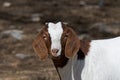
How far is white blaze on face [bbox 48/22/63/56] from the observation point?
5164mm

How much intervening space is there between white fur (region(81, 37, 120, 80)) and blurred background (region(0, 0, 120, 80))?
2.30 metres

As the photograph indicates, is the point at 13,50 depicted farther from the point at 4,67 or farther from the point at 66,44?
the point at 66,44

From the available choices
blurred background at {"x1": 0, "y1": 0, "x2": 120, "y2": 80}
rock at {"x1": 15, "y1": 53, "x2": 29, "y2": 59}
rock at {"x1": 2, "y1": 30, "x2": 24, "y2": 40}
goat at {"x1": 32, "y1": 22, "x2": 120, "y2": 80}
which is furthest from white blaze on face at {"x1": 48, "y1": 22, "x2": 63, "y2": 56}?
rock at {"x1": 2, "y1": 30, "x2": 24, "y2": 40}

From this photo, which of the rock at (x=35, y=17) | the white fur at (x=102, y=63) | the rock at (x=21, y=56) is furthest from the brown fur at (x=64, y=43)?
the rock at (x=35, y=17)

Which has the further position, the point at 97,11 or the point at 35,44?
the point at 97,11

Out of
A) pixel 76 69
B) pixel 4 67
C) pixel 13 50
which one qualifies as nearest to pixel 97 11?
pixel 13 50

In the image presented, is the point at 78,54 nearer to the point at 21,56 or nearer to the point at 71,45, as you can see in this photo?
the point at 71,45

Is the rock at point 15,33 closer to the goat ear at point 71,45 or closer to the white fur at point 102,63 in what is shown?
the white fur at point 102,63

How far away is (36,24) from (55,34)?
7948mm

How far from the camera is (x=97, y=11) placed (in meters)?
14.6

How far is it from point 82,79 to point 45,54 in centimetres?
54

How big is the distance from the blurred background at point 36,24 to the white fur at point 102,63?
2301mm

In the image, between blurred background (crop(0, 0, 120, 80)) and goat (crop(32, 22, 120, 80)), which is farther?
blurred background (crop(0, 0, 120, 80))

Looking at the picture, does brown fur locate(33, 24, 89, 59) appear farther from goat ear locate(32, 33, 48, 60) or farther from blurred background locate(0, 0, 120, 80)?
blurred background locate(0, 0, 120, 80)
